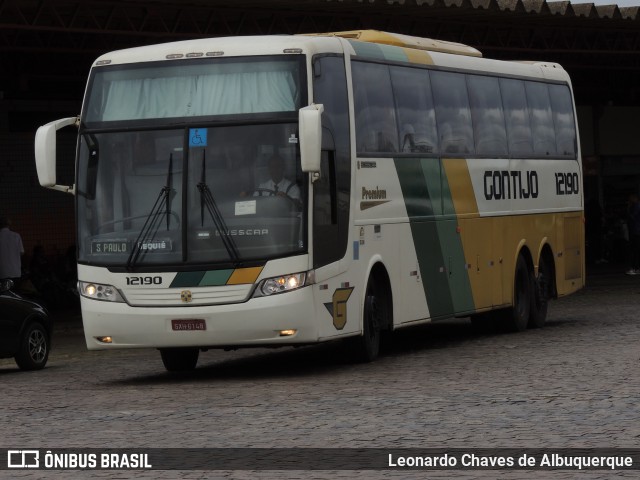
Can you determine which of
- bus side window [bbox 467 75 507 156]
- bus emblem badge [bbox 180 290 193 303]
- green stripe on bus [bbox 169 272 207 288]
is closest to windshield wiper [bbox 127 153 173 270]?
green stripe on bus [bbox 169 272 207 288]

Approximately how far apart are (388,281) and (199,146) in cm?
290

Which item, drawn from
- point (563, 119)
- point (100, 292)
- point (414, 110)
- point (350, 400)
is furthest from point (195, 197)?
point (563, 119)

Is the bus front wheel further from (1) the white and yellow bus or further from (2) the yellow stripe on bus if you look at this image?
(2) the yellow stripe on bus

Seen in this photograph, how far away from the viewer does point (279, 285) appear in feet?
50.9

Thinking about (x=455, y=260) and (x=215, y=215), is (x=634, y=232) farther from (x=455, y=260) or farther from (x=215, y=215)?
(x=215, y=215)

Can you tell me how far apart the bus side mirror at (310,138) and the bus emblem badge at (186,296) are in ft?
5.46

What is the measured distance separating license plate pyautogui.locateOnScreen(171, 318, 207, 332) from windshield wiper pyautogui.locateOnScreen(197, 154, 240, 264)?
673mm

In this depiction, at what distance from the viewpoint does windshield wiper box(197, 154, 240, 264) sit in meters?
15.5

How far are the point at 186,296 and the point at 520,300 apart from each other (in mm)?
7698

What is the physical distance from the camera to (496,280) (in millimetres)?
20906

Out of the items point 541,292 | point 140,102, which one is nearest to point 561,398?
point 140,102

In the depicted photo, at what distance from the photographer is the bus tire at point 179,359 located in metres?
17.7

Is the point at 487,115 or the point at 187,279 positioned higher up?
the point at 487,115

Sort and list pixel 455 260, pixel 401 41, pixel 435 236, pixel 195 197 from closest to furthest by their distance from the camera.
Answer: pixel 195 197 → pixel 401 41 → pixel 435 236 → pixel 455 260
